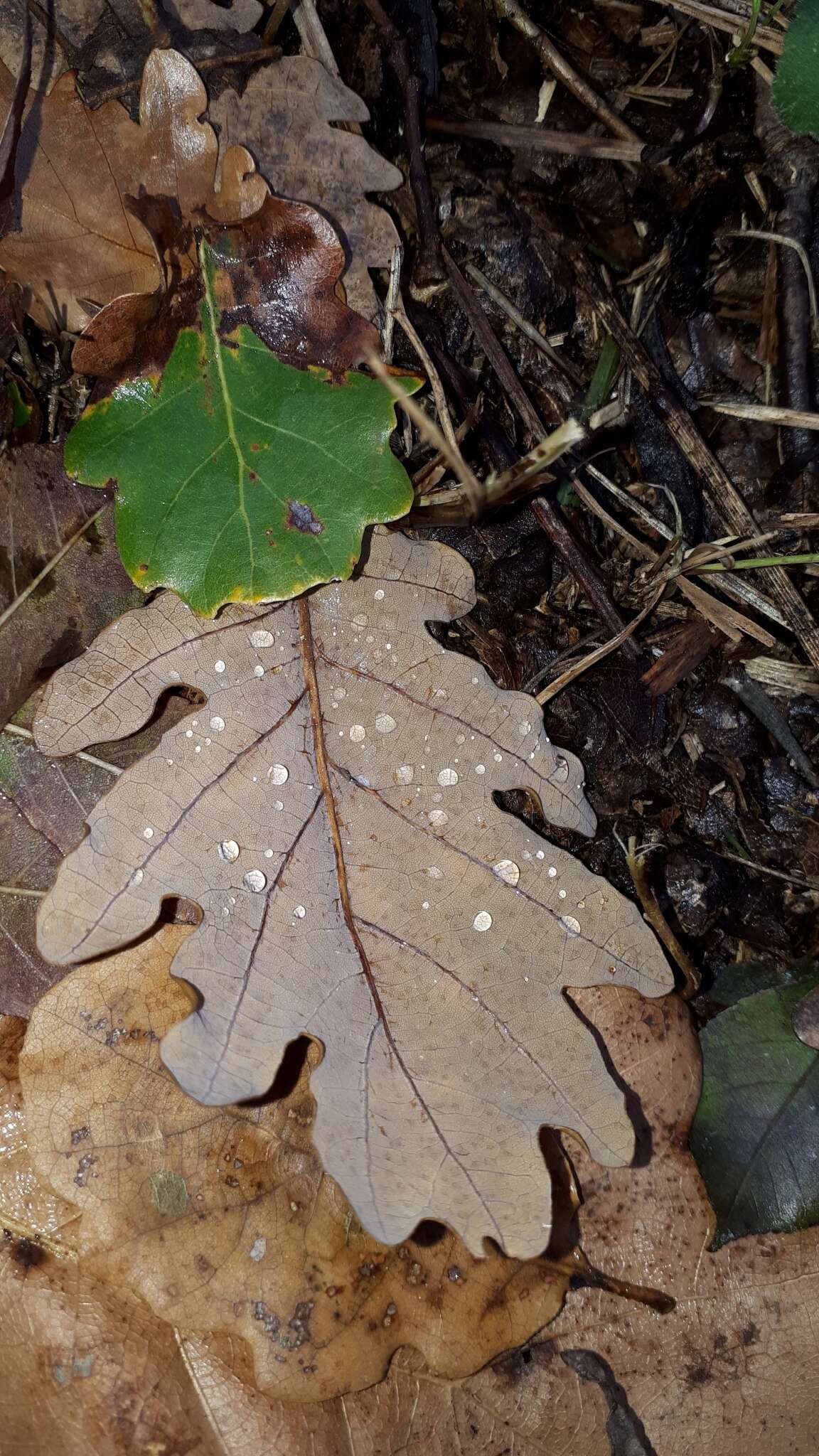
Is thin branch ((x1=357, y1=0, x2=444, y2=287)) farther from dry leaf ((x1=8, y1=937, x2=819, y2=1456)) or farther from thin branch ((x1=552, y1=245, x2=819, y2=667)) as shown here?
dry leaf ((x1=8, y1=937, x2=819, y2=1456))

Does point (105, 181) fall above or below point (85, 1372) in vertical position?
above

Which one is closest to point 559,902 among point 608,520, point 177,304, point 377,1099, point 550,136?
point 377,1099

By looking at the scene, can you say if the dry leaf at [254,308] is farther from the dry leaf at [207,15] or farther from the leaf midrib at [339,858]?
the leaf midrib at [339,858]

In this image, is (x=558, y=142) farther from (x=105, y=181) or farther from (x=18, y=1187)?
(x=18, y=1187)

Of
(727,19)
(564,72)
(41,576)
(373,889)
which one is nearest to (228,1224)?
(373,889)

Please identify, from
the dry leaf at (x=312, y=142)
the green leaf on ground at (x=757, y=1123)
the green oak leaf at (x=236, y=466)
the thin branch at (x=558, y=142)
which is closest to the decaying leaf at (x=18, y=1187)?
the green oak leaf at (x=236, y=466)

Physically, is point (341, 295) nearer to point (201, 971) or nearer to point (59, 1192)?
point (201, 971)
